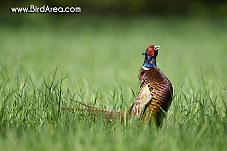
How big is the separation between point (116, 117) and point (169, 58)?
5.00 metres

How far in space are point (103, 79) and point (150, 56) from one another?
285 centimetres

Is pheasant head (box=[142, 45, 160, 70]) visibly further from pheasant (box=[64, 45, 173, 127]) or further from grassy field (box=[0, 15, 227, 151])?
grassy field (box=[0, 15, 227, 151])

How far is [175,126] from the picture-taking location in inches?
115

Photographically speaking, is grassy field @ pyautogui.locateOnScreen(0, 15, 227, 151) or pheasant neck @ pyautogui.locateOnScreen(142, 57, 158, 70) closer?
grassy field @ pyautogui.locateOnScreen(0, 15, 227, 151)

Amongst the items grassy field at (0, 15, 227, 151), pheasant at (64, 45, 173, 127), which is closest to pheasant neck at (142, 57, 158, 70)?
pheasant at (64, 45, 173, 127)

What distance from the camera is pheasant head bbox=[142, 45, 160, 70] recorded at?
289 centimetres

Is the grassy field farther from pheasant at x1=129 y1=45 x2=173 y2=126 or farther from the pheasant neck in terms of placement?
the pheasant neck

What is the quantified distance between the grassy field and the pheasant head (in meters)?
0.36

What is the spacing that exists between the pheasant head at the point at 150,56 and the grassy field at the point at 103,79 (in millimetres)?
355

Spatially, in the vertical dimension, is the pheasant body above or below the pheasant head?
below

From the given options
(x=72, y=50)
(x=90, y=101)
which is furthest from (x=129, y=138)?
(x=72, y=50)

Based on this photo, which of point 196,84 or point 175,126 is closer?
point 175,126

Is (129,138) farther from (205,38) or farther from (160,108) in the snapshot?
(205,38)

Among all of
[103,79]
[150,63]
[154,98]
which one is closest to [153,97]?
[154,98]
